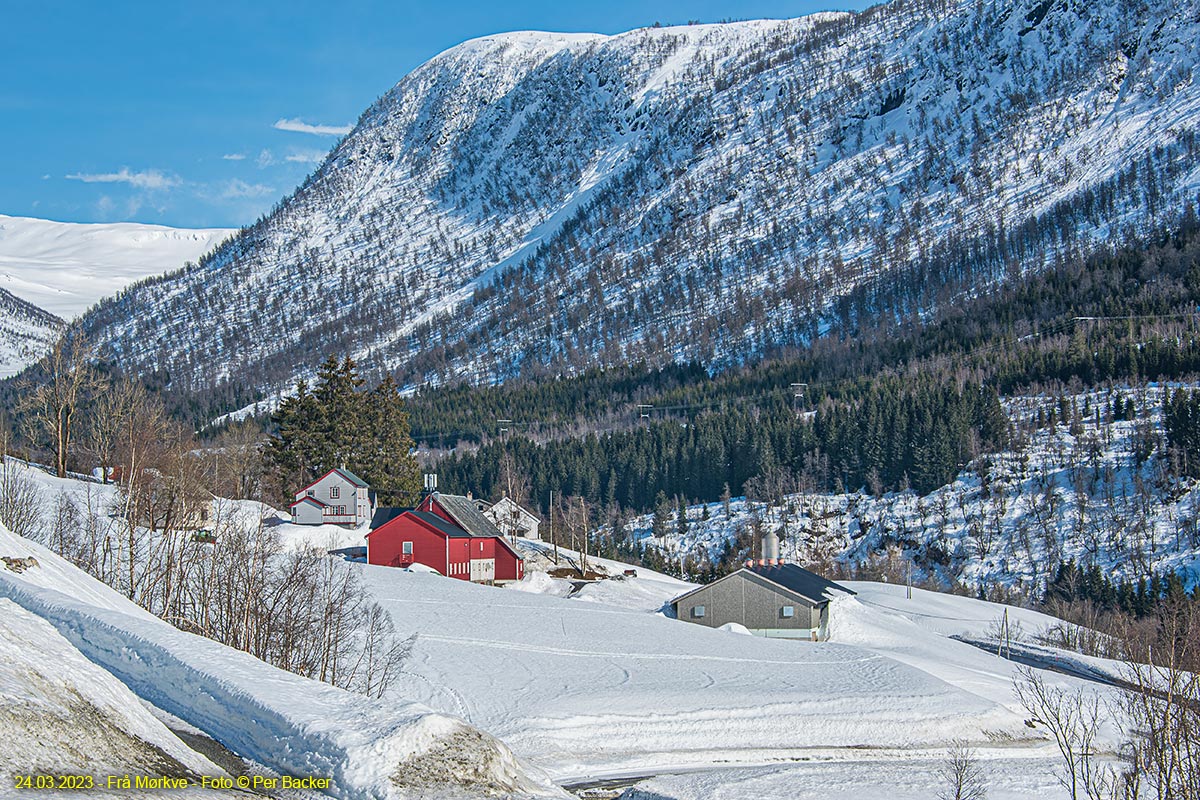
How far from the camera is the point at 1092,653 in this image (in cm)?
7650

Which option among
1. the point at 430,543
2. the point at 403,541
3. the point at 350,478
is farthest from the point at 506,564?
the point at 350,478

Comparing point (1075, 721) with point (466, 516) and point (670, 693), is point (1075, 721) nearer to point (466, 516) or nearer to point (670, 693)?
point (670, 693)

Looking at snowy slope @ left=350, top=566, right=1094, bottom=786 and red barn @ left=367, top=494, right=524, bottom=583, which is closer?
snowy slope @ left=350, top=566, right=1094, bottom=786

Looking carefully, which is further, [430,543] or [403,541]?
[430,543]

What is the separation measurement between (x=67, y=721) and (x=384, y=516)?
214 feet

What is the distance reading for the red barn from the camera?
73.4 m

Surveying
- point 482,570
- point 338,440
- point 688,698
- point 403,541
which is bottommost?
point 688,698

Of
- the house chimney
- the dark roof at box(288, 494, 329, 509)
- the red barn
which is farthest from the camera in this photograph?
the house chimney

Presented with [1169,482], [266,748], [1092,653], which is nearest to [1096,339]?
[1169,482]

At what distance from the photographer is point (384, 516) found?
75438 millimetres

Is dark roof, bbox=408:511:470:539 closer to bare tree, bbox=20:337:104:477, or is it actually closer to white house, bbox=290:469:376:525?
white house, bbox=290:469:376:525

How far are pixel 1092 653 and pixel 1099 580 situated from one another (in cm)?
2908

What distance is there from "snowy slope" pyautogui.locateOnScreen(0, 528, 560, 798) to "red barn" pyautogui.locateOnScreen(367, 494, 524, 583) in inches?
2219

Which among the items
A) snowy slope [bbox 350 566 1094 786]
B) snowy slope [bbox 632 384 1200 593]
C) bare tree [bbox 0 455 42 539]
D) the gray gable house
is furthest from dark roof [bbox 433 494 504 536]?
snowy slope [bbox 632 384 1200 593]
